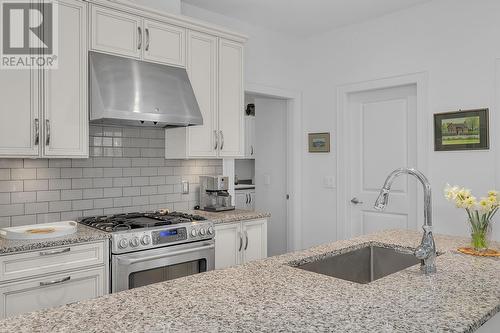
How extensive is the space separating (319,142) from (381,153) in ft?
2.47

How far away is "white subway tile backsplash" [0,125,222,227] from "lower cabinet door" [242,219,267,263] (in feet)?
2.09

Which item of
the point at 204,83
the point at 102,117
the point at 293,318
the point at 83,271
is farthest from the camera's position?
the point at 204,83

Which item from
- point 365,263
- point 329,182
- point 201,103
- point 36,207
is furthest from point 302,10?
point 36,207

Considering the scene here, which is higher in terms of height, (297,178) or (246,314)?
(297,178)

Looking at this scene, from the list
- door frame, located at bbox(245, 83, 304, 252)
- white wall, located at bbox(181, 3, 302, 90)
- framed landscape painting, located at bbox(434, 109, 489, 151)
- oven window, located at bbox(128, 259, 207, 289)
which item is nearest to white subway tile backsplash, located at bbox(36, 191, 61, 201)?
oven window, located at bbox(128, 259, 207, 289)

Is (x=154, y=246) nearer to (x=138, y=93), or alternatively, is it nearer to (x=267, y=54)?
(x=138, y=93)

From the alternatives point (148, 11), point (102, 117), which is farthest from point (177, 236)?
point (148, 11)

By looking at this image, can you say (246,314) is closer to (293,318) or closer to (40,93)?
(293,318)

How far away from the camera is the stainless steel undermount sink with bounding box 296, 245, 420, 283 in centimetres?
202

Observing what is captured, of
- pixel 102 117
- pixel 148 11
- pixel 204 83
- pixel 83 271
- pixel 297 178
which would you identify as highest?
pixel 148 11

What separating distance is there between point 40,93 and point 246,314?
2.12 meters

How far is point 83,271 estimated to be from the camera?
2.46 metres

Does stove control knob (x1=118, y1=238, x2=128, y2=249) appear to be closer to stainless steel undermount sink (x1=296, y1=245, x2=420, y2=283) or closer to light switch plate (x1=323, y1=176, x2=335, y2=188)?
stainless steel undermount sink (x1=296, y1=245, x2=420, y2=283)

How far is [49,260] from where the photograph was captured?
2336 millimetres
